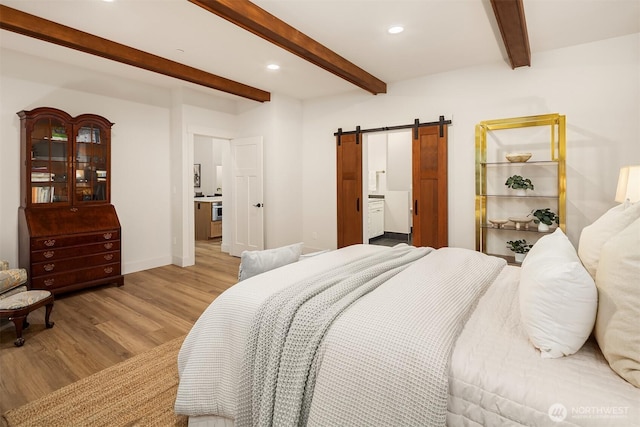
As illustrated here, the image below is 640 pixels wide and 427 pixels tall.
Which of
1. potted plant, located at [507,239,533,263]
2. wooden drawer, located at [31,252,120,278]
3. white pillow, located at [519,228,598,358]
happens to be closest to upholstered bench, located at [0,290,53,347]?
wooden drawer, located at [31,252,120,278]

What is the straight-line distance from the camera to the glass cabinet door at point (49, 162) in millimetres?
3664

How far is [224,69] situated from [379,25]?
2117 millimetres

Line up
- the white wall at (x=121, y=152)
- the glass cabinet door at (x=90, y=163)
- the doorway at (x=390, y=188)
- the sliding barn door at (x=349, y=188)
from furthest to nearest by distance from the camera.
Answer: the doorway at (x=390, y=188), the sliding barn door at (x=349, y=188), the glass cabinet door at (x=90, y=163), the white wall at (x=121, y=152)

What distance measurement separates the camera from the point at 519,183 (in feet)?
12.2

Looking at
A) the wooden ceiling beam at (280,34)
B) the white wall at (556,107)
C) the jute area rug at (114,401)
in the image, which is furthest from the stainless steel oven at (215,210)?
the jute area rug at (114,401)

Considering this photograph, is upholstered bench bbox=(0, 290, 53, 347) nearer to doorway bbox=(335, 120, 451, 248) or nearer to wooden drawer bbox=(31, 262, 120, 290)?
wooden drawer bbox=(31, 262, 120, 290)

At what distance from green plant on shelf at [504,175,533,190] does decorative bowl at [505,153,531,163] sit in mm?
199

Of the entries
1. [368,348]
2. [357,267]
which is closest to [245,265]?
[357,267]

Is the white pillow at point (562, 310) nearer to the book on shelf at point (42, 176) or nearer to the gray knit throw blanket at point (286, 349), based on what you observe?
the gray knit throw blanket at point (286, 349)

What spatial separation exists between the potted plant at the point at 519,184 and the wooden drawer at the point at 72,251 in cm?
473

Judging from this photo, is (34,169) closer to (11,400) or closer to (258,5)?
(11,400)

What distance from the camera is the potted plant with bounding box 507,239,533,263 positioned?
3.70 m

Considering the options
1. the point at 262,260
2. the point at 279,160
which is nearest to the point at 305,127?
the point at 279,160

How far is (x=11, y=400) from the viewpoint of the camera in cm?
197
